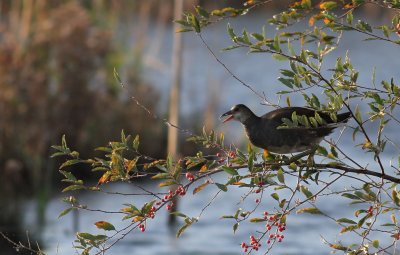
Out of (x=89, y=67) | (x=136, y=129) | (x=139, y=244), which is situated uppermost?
(x=89, y=67)

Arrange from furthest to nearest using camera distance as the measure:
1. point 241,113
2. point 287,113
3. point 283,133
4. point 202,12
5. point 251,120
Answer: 1. point 241,113
2. point 251,120
3. point 287,113
4. point 283,133
5. point 202,12

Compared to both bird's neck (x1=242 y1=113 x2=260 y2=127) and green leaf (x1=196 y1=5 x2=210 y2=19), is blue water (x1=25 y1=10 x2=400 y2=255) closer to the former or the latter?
bird's neck (x1=242 y1=113 x2=260 y2=127)

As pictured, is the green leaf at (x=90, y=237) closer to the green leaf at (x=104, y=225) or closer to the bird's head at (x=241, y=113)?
the green leaf at (x=104, y=225)

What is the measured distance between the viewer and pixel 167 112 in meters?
16.4

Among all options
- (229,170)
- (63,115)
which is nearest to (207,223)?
(63,115)

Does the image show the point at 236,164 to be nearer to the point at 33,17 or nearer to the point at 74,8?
the point at 74,8

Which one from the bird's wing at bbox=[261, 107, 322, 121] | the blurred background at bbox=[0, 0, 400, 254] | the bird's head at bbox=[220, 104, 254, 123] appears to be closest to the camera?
the bird's wing at bbox=[261, 107, 322, 121]

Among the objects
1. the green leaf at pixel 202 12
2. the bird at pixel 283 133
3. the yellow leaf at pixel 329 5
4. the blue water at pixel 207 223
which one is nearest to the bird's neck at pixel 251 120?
the bird at pixel 283 133

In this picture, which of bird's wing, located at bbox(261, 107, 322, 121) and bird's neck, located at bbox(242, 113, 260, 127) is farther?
bird's neck, located at bbox(242, 113, 260, 127)

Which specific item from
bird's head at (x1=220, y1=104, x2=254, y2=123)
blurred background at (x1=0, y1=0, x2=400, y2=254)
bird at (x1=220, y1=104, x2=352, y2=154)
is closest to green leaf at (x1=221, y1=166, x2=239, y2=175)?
bird at (x1=220, y1=104, x2=352, y2=154)

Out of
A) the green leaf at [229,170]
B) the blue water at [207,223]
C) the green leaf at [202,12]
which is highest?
the green leaf at [202,12]

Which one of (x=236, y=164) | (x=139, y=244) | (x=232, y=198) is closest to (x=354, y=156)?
(x=232, y=198)

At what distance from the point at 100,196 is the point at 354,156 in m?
4.95

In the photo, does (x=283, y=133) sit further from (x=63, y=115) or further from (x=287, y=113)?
(x=63, y=115)
